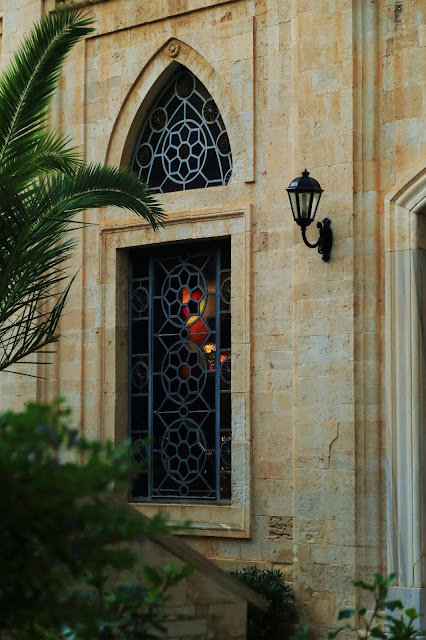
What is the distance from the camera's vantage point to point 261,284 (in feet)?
34.5

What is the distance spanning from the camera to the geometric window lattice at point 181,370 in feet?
36.0

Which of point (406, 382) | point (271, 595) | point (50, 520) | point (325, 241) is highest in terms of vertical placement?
point (325, 241)

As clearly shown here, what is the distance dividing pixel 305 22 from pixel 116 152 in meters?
2.66

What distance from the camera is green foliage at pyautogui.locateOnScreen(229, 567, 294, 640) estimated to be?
959cm

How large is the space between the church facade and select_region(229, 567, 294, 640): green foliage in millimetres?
145

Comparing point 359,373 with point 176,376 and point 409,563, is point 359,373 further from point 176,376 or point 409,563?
point 176,376

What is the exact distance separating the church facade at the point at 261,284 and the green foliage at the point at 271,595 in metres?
0.15

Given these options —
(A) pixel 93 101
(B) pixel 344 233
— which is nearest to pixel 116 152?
(A) pixel 93 101

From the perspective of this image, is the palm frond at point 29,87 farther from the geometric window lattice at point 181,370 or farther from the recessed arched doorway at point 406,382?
the recessed arched doorway at point 406,382

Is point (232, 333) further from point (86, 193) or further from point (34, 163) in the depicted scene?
point (34, 163)

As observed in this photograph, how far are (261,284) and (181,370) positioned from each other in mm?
1377

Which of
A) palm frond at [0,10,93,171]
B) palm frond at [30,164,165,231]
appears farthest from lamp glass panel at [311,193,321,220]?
palm frond at [0,10,93,171]

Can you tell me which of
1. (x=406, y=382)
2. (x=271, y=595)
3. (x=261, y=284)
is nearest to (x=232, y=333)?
(x=261, y=284)

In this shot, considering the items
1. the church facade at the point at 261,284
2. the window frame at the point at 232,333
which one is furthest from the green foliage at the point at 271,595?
the window frame at the point at 232,333
